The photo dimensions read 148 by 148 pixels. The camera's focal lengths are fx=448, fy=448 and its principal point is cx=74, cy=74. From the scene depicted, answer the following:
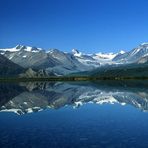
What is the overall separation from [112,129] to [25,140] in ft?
28.9

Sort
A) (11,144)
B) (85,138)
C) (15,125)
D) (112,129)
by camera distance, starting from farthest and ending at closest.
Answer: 1. (15,125)
2. (112,129)
3. (85,138)
4. (11,144)

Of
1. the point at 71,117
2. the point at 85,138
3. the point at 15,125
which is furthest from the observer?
the point at 71,117

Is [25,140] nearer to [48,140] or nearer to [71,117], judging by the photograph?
[48,140]

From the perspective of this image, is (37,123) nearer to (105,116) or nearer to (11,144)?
(105,116)

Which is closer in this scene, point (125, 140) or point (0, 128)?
point (125, 140)

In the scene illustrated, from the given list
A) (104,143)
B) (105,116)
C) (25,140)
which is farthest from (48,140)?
(105,116)

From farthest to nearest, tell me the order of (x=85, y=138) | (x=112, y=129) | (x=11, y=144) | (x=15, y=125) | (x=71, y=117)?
(x=71, y=117) < (x=15, y=125) < (x=112, y=129) < (x=85, y=138) < (x=11, y=144)

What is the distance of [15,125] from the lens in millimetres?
44031

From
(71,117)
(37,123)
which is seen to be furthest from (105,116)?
(37,123)

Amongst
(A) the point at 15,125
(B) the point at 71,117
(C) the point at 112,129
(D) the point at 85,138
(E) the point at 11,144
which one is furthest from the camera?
(B) the point at 71,117

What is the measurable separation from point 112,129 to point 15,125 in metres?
10.3

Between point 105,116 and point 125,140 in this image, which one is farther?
point 105,116

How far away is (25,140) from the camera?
3388 cm

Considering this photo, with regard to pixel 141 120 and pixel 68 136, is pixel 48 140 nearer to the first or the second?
pixel 68 136
